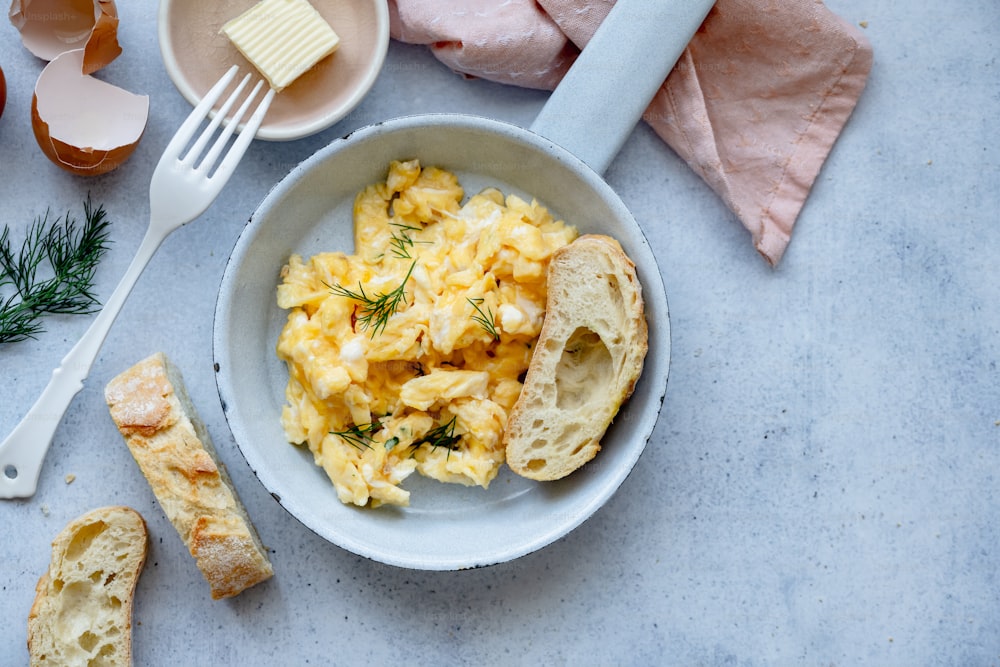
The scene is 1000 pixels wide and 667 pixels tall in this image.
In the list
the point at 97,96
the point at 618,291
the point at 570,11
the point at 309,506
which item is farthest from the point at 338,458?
the point at 570,11

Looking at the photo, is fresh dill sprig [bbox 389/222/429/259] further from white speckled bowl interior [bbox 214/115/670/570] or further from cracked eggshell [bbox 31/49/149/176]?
cracked eggshell [bbox 31/49/149/176]

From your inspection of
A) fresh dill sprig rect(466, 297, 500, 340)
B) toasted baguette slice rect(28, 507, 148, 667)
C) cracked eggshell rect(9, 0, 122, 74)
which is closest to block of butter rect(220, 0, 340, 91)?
cracked eggshell rect(9, 0, 122, 74)

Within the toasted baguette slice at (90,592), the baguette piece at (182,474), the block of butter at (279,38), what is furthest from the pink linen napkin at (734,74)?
the toasted baguette slice at (90,592)

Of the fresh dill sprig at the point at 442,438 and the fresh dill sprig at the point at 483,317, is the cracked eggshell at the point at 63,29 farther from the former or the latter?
the fresh dill sprig at the point at 442,438

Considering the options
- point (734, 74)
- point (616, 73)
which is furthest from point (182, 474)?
point (734, 74)

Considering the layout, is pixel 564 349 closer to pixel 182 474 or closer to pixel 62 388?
pixel 182 474

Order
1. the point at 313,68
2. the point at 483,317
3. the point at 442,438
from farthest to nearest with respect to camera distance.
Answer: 1. the point at 313,68
2. the point at 442,438
3. the point at 483,317

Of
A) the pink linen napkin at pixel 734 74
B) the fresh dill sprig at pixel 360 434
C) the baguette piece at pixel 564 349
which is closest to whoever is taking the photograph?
the baguette piece at pixel 564 349
